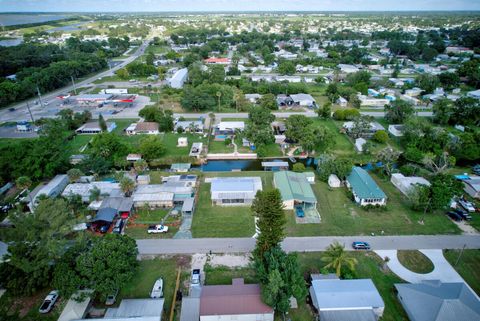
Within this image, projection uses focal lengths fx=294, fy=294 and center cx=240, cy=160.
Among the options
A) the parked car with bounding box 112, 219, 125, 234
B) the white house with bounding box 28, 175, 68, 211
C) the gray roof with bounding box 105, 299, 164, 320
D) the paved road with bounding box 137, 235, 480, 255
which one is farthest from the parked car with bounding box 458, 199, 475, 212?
the white house with bounding box 28, 175, 68, 211

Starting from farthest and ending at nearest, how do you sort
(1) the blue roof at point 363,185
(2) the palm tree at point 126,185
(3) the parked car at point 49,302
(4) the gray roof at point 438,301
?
(2) the palm tree at point 126,185 < (1) the blue roof at point 363,185 < (3) the parked car at point 49,302 < (4) the gray roof at point 438,301

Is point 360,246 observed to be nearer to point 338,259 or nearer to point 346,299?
point 338,259

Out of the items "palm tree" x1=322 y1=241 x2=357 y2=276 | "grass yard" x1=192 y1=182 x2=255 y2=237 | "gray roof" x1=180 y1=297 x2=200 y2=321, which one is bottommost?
"grass yard" x1=192 y1=182 x2=255 y2=237

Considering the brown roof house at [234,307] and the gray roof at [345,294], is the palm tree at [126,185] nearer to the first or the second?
the brown roof house at [234,307]

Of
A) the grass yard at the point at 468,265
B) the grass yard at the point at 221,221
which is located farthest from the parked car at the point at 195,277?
the grass yard at the point at 468,265

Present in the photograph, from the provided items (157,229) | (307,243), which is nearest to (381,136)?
(307,243)

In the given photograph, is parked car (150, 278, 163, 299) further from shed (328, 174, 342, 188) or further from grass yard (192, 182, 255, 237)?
shed (328, 174, 342, 188)
